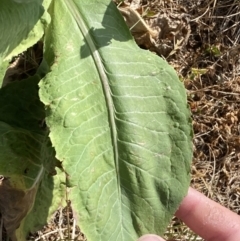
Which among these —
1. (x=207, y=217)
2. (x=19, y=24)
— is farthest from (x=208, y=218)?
(x=19, y=24)

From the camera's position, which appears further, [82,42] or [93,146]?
[82,42]

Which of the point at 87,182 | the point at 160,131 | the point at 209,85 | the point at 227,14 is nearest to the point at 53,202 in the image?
the point at 87,182

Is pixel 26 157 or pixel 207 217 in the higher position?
pixel 26 157

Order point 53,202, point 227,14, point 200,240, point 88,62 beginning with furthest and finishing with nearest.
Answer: point 227,14 → point 200,240 → point 53,202 → point 88,62

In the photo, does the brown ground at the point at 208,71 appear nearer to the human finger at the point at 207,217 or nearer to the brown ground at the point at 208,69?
the brown ground at the point at 208,69

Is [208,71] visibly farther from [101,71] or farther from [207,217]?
[101,71]

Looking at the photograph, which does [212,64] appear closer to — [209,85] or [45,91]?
[209,85]
